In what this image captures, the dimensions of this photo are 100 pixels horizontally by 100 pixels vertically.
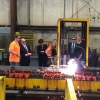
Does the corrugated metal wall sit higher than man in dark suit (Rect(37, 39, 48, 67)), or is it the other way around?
the corrugated metal wall

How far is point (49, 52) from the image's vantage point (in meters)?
9.73

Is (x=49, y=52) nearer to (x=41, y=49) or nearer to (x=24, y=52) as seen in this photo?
(x=41, y=49)

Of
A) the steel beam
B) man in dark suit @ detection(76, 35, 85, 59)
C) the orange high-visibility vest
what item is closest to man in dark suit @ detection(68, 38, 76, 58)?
man in dark suit @ detection(76, 35, 85, 59)

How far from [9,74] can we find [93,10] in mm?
8166

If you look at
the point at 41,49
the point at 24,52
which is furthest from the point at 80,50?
the point at 41,49

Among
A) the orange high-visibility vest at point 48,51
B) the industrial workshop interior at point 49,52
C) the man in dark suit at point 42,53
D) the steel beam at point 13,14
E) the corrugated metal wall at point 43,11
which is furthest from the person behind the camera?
the corrugated metal wall at point 43,11

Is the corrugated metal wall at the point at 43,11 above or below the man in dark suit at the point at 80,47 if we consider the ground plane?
above

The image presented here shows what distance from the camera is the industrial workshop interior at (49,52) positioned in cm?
598

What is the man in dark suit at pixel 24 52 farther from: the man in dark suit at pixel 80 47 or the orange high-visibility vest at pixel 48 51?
the man in dark suit at pixel 80 47

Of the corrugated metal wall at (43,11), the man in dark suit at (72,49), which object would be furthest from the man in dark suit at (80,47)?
the corrugated metal wall at (43,11)

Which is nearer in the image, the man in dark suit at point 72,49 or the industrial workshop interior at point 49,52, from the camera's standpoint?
the industrial workshop interior at point 49,52

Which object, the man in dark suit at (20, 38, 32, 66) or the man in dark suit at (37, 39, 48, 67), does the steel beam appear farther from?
the man in dark suit at (20, 38, 32, 66)

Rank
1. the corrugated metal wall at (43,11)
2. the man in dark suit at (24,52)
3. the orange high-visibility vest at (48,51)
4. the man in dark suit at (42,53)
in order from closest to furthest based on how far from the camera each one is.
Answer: the man in dark suit at (24,52) → the orange high-visibility vest at (48,51) → the man in dark suit at (42,53) → the corrugated metal wall at (43,11)

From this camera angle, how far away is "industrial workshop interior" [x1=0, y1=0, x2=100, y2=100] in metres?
5.98
